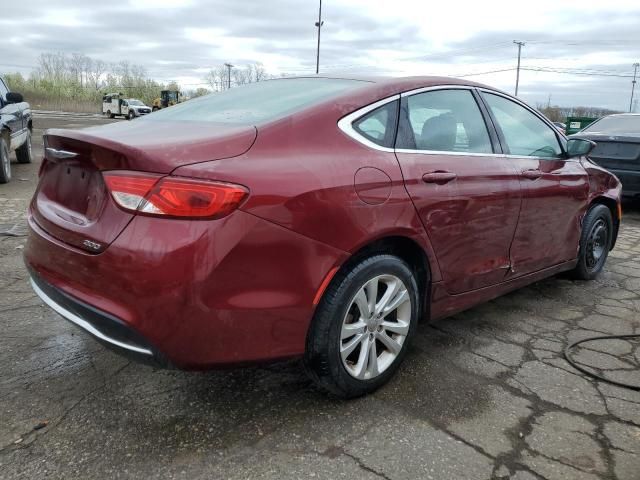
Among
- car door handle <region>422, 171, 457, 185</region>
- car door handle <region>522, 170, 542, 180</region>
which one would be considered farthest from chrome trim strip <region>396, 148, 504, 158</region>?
car door handle <region>522, 170, 542, 180</region>

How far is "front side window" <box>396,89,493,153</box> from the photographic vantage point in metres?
2.79

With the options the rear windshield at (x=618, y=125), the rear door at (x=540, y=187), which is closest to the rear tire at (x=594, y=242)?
the rear door at (x=540, y=187)

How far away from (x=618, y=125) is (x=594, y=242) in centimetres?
477

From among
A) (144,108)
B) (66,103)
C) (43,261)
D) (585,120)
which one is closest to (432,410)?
(43,261)

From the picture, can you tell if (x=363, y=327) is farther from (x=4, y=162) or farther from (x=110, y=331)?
(x=4, y=162)

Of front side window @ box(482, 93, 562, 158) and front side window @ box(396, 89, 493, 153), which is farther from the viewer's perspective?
front side window @ box(482, 93, 562, 158)

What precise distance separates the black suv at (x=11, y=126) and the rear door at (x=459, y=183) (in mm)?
7209

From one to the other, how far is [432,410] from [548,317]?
1685 millimetres

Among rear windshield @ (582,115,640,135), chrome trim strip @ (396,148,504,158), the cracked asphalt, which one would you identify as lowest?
the cracked asphalt

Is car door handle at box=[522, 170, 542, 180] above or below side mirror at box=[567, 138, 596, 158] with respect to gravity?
below

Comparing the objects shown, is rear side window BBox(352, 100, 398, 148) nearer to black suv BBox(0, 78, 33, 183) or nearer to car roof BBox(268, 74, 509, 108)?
car roof BBox(268, 74, 509, 108)

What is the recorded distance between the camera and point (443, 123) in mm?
3023

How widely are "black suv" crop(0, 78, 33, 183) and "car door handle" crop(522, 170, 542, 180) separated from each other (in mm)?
7439

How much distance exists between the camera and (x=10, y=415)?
2.42 m
